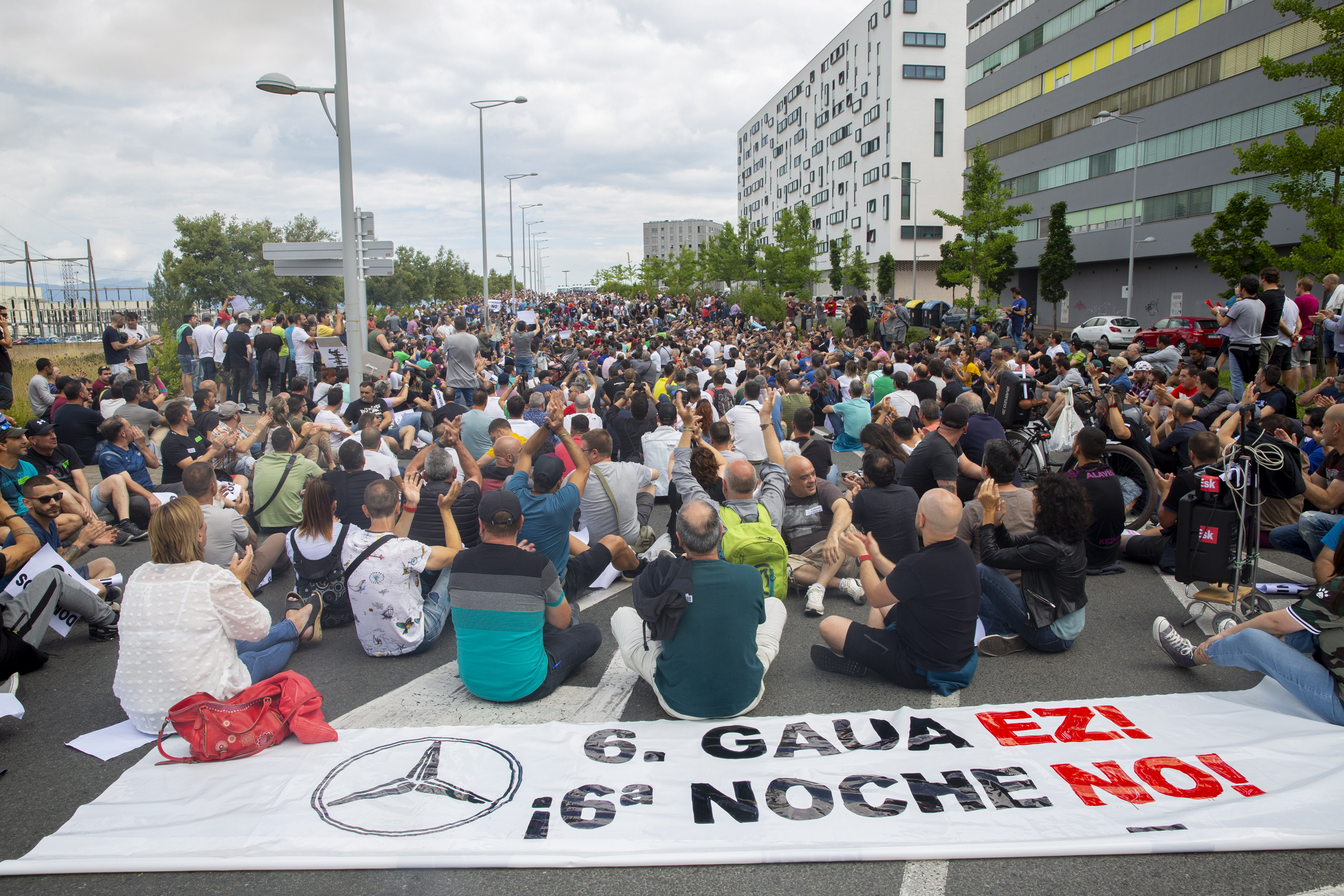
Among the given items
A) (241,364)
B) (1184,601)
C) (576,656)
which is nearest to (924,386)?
(1184,601)

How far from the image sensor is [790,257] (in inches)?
2112

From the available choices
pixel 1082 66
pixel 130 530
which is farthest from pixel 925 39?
pixel 130 530

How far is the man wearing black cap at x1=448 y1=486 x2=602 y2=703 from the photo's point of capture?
4.76m

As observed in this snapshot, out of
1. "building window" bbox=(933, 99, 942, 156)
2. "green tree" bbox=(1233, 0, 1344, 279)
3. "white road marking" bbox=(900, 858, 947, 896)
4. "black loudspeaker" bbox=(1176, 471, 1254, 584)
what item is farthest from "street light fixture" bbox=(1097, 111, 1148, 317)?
"white road marking" bbox=(900, 858, 947, 896)

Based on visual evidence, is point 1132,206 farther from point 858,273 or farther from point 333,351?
point 333,351

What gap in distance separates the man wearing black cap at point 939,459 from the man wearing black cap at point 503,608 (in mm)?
3831

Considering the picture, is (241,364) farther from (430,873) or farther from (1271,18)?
(1271,18)

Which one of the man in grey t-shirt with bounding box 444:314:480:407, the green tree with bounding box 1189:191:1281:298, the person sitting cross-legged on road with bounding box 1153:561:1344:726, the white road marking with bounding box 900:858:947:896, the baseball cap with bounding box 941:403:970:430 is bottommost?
the white road marking with bounding box 900:858:947:896

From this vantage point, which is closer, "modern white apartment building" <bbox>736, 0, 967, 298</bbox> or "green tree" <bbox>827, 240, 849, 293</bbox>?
"modern white apartment building" <bbox>736, 0, 967, 298</bbox>

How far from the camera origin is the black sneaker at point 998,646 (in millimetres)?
5594

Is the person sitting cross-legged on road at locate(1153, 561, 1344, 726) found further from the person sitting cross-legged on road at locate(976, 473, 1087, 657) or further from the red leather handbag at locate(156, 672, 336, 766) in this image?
the red leather handbag at locate(156, 672, 336, 766)

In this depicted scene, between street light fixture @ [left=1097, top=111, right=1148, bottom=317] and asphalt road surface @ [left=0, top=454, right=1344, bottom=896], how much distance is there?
37.5 metres

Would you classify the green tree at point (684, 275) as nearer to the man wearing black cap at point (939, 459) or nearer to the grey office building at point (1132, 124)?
the grey office building at point (1132, 124)

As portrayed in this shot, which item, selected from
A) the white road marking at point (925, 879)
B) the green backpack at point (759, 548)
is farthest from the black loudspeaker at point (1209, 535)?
the white road marking at point (925, 879)
